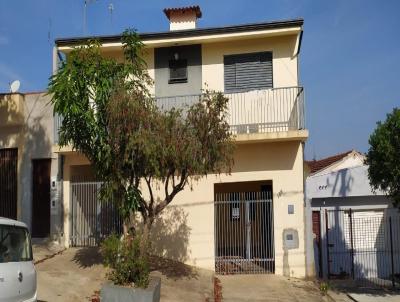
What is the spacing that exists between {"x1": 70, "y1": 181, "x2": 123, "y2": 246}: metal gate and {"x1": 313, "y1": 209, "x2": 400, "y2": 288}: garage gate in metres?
7.43

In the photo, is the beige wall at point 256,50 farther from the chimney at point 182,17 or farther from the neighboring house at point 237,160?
the chimney at point 182,17

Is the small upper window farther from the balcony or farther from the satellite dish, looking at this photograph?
the satellite dish

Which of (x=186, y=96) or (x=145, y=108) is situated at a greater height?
(x=186, y=96)

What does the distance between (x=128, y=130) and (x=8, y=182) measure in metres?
8.25

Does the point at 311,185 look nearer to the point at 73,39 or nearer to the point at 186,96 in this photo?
the point at 186,96

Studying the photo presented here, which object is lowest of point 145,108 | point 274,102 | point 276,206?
point 276,206

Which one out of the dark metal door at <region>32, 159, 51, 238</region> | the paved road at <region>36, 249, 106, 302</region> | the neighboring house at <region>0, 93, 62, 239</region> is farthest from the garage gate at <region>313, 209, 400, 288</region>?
the neighboring house at <region>0, 93, 62, 239</region>

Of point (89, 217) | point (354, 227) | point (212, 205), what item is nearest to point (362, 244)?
point (354, 227)

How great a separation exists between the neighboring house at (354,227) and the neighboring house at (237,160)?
318 centimetres

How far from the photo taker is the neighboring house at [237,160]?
16.0 meters

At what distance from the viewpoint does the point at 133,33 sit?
12594 millimetres

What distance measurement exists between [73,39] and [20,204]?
548 cm

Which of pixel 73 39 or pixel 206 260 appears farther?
pixel 73 39

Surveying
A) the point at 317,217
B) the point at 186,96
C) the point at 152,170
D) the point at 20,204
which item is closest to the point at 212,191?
the point at 186,96
